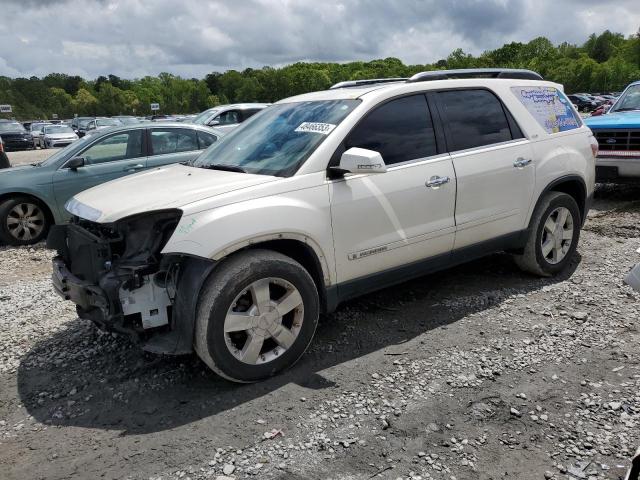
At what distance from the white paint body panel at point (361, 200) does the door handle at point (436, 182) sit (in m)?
0.04

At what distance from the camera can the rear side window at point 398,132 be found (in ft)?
12.9

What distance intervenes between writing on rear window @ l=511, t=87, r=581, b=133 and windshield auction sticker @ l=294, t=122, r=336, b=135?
204cm

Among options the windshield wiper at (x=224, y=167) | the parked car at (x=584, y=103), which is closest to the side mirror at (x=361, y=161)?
the windshield wiper at (x=224, y=167)

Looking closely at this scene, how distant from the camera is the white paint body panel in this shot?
3.31 metres

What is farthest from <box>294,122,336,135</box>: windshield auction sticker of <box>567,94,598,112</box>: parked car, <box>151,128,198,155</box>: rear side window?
<box>567,94,598,112</box>: parked car

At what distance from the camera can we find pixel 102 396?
3465 millimetres

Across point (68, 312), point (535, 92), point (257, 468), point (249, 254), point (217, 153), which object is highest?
point (535, 92)

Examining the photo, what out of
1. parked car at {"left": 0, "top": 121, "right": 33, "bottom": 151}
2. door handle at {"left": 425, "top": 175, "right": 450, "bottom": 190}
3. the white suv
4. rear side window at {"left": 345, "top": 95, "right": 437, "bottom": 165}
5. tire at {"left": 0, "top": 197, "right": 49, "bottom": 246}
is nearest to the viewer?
the white suv

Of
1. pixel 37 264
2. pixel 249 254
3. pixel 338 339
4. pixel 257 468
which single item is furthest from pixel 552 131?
pixel 37 264

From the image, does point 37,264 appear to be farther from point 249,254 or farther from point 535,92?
point 535,92

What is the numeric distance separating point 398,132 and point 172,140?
5002 mm

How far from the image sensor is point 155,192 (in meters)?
3.56

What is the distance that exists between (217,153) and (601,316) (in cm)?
338

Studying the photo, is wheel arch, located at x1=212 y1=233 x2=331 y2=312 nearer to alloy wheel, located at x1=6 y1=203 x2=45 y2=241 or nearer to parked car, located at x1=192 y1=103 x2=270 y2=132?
alloy wheel, located at x1=6 y1=203 x2=45 y2=241
